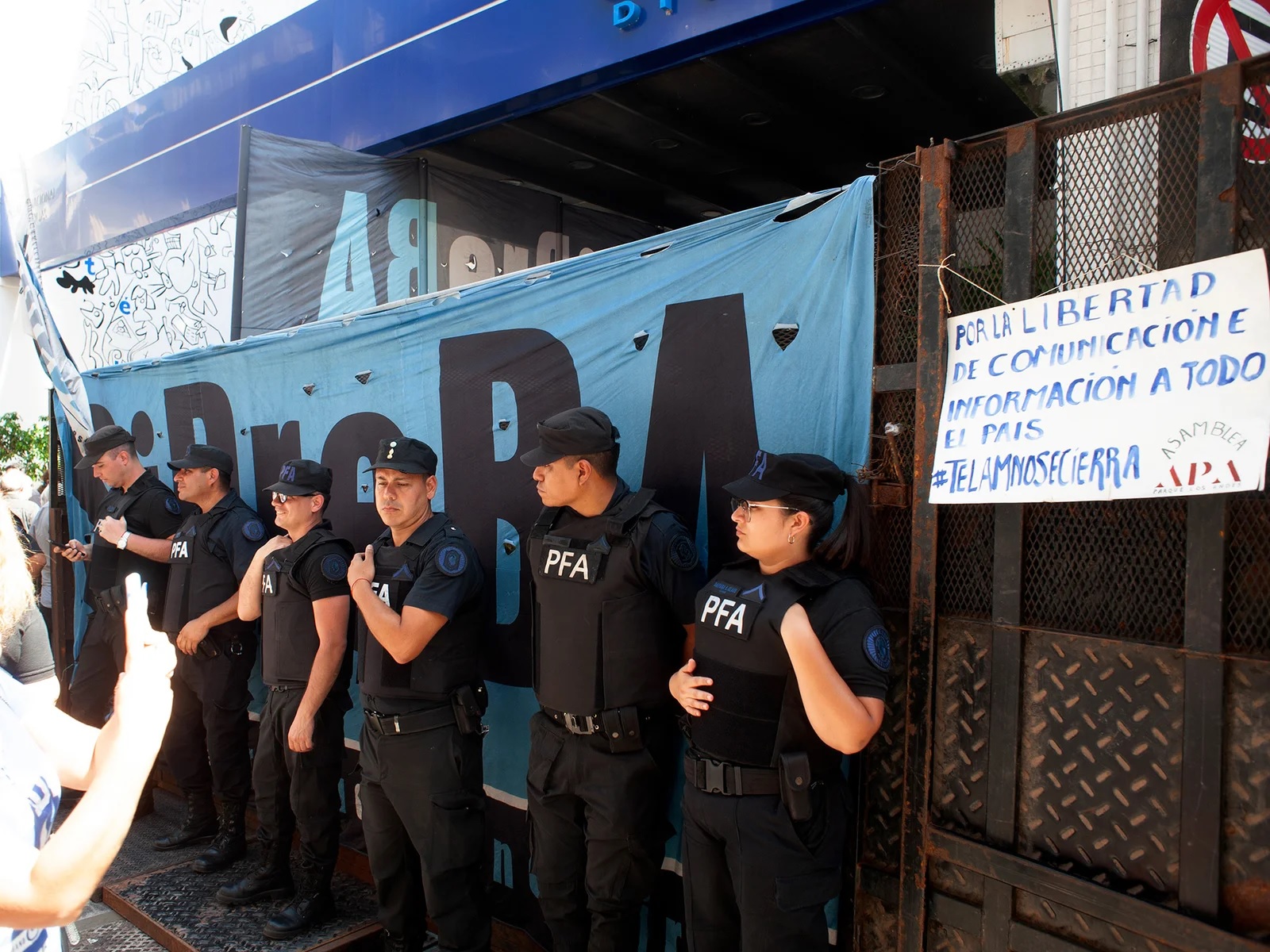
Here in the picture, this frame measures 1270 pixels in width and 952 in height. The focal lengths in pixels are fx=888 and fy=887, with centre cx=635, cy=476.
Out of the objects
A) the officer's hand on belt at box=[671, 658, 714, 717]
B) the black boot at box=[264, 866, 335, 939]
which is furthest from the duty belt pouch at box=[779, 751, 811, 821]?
the black boot at box=[264, 866, 335, 939]

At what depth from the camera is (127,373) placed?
6.31 metres

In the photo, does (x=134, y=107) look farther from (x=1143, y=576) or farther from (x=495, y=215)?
(x=1143, y=576)

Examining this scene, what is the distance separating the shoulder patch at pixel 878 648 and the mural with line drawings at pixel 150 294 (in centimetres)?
779

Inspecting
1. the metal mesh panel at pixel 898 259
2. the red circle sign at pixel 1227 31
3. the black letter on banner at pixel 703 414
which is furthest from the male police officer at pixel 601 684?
the red circle sign at pixel 1227 31

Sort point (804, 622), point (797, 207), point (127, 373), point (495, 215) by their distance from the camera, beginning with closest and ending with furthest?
point (804, 622)
point (797, 207)
point (127, 373)
point (495, 215)

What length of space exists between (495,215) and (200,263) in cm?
362

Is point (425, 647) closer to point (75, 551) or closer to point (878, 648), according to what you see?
point (878, 648)

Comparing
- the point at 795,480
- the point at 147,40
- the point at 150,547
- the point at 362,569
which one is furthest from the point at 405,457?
the point at 147,40

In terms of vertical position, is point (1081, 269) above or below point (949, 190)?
below

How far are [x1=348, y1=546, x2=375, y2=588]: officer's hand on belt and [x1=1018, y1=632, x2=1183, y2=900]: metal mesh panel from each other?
89.7 inches

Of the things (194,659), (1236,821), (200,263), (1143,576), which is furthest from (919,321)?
(200,263)

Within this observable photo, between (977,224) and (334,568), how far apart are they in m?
2.78

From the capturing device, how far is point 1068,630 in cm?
215

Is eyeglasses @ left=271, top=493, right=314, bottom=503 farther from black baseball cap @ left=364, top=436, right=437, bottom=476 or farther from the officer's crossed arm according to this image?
the officer's crossed arm
